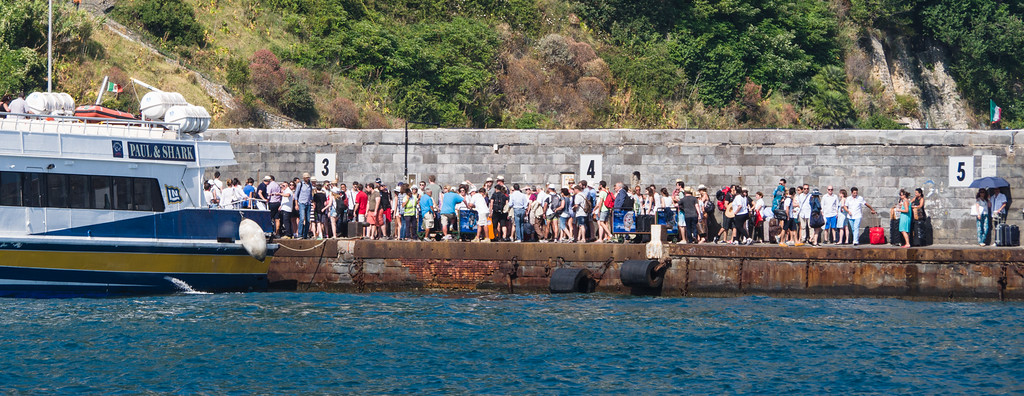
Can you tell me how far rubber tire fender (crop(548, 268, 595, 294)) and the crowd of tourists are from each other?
107cm

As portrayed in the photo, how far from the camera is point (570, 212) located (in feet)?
73.3

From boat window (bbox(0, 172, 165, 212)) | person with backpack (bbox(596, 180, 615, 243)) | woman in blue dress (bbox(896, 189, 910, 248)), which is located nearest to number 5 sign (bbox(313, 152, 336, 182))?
boat window (bbox(0, 172, 165, 212))

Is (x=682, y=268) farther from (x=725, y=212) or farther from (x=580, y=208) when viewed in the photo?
(x=580, y=208)

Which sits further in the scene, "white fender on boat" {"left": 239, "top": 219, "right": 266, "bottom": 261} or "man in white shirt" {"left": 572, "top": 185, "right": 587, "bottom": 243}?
"man in white shirt" {"left": 572, "top": 185, "right": 587, "bottom": 243}

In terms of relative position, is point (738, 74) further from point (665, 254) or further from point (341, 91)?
point (665, 254)

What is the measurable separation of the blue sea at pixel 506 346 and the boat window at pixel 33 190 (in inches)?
70.2

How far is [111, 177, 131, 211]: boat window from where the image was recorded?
19797 mm

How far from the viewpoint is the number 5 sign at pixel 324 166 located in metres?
26.4

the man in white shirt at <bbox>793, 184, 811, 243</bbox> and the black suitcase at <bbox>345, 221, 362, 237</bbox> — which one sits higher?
the man in white shirt at <bbox>793, 184, 811, 243</bbox>

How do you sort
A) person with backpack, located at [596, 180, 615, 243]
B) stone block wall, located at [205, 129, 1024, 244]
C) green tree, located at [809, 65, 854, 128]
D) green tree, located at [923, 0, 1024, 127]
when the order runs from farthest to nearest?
green tree, located at [923, 0, 1024, 127] → green tree, located at [809, 65, 854, 128] → stone block wall, located at [205, 129, 1024, 244] → person with backpack, located at [596, 180, 615, 243]

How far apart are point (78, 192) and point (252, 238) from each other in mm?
3238

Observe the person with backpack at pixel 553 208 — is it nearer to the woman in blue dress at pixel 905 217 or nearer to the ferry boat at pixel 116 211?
the ferry boat at pixel 116 211

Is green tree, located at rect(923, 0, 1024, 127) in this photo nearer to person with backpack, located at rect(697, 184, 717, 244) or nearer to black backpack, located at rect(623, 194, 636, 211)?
person with backpack, located at rect(697, 184, 717, 244)

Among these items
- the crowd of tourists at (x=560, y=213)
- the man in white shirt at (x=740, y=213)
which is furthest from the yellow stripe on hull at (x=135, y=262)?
the man in white shirt at (x=740, y=213)
